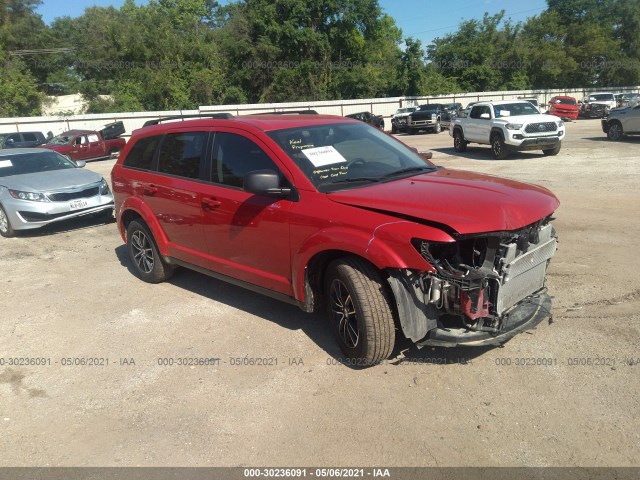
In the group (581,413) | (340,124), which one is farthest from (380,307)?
(340,124)

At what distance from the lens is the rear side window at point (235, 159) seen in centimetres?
440

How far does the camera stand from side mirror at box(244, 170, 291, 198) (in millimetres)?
3910

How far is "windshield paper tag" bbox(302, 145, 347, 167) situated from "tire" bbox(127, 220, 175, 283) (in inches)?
97.4

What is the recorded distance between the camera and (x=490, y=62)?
2048 inches

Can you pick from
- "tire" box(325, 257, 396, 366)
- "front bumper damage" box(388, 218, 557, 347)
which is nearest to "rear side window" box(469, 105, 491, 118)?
"front bumper damage" box(388, 218, 557, 347)

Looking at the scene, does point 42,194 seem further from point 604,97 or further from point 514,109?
point 604,97

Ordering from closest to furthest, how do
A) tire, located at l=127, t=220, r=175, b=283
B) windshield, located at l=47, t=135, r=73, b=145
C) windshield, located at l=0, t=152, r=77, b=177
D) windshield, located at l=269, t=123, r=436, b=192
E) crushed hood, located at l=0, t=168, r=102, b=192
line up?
windshield, located at l=269, t=123, r=436, b=192
tire, located at l=127, t=220, r=175, b=283
crushed hood, located at l=0, t=168, r=102, b=192
windshield, located at l=0, t=152, r=77, b=177
windshield, located at l=47, t=135, r=73, b=145

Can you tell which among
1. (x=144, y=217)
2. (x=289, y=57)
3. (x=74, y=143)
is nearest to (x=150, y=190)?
(x=144, y=217)

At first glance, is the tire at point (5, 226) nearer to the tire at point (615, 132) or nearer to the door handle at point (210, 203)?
the door handle at point (210, 203)

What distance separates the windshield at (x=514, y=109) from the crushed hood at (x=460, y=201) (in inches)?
527

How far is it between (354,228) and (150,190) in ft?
9.52

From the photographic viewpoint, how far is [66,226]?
9.91 metres

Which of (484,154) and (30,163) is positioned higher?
(30,163)

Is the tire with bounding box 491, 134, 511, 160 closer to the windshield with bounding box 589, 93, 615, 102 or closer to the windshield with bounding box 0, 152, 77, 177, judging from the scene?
the windshield with bounding box 0, 152, 77, 177
